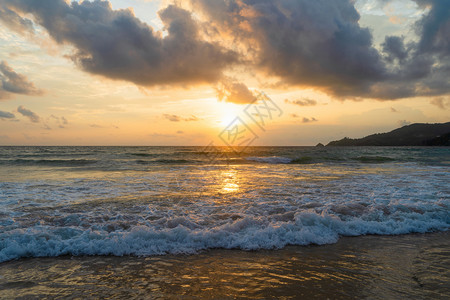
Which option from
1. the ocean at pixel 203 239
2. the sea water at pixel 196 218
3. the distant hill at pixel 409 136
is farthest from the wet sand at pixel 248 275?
the distant hill at pixel 409 136

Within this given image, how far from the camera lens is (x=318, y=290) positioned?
3967mm

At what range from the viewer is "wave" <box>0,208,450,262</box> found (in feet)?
18.3

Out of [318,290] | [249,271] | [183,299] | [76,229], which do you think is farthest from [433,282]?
[76,229]

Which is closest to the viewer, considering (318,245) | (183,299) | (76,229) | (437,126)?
(183,299)

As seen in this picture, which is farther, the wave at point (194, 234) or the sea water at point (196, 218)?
the sea water at point (196, 218)

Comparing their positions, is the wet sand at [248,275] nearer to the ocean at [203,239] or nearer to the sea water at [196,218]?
the ocean at [203,239]

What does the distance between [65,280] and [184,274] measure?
1.99m

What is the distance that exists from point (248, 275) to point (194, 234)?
80.9 inches

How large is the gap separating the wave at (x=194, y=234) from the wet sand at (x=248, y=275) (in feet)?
0.95

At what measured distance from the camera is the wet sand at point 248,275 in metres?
3.92

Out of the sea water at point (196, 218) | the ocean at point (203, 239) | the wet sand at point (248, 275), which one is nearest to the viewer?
the wet sand at point (248, 275)

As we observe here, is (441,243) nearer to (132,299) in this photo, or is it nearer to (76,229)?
(132,299)

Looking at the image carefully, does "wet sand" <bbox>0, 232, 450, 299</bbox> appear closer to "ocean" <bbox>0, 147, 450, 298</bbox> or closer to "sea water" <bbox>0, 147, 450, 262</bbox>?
"ocean" <bbox>0, 147, 450, 298</bbox>

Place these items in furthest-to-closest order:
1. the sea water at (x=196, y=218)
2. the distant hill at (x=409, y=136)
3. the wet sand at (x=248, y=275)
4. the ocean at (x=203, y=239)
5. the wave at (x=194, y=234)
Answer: the distant hill at (x=409, y=136)
the sea water at (x=196, y=218)
the wave at (x=194, y=234)
the ocean at (x=203, y=239)
the wet sand at (x=248, y=275)
